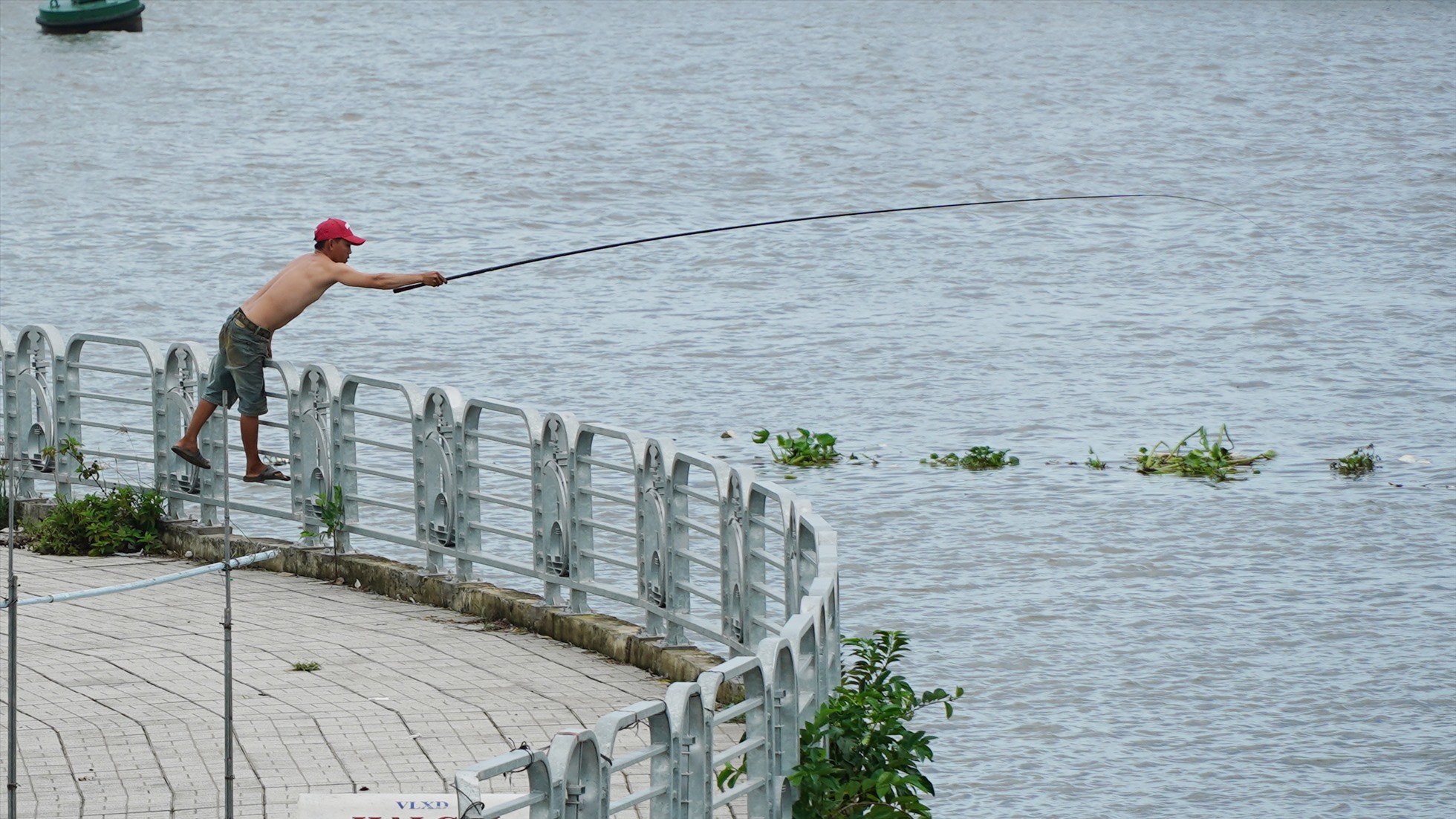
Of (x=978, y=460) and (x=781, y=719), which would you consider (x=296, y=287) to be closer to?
(x=781, y=719)

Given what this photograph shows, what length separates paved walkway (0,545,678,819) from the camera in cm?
800

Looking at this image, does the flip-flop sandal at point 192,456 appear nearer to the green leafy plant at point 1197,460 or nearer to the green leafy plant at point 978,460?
the green leafy plant at point 978,460

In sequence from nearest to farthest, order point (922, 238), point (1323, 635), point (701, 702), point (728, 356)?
point (701, 702) < point (1323, 635) < point (728, 356) < point (922, 238)

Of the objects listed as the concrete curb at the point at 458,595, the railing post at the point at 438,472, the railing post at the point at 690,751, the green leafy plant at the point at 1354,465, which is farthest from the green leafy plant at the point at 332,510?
the green leafy plant at the point at 1354,465

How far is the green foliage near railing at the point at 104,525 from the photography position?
39.8 feet

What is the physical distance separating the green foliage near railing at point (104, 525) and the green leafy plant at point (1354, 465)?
1073 centimetres

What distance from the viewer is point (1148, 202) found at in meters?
39.8

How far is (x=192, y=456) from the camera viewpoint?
12.0 m

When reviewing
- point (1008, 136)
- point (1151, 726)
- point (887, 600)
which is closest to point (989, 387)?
point (887, 600)

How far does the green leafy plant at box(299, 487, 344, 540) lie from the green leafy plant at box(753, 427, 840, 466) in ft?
26.6

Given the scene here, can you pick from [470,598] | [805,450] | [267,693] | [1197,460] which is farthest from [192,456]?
[1197,460]

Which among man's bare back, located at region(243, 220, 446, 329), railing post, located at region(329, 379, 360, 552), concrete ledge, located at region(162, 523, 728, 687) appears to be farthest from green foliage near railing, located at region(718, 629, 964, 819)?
man's bare back, located at region(243, 220, 446, 329)

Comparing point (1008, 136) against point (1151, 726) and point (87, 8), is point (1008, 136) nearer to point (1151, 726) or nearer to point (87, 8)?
point (87, 8)

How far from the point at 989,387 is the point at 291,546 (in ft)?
42.0
